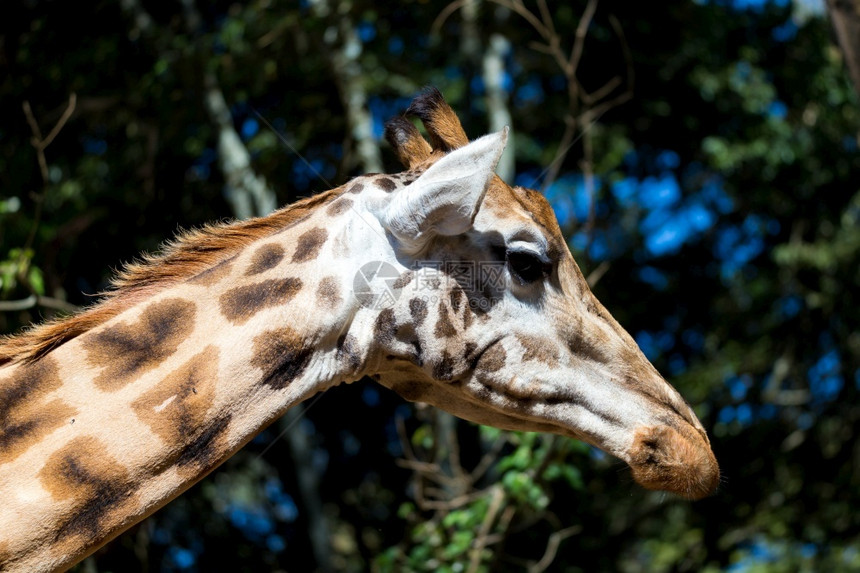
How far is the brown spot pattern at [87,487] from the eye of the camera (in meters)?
2.97

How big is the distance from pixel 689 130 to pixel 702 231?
1461 mm

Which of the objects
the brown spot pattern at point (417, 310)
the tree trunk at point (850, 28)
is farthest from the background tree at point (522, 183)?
the brown spot pattern at point (417, 310)

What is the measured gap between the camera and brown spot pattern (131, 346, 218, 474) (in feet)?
10.2

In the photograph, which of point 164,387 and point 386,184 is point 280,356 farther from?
point 386,184

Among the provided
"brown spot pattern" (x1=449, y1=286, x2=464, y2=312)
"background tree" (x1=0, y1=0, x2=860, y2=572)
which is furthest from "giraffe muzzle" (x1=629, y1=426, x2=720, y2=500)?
"background tree" (x1=0, y1=0, x2=860, y2=572)

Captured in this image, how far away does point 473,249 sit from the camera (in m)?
3.49

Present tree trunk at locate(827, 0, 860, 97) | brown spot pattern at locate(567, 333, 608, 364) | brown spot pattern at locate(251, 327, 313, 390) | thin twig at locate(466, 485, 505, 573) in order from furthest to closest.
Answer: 1. thin twig at locate(466, 485, 505, 573)
2. tree trunk at locate(827, 0, 860, 97)
3. brown spot pattern at locate(567, 333, 608, 364)
4. brown spot pattern at locate(251, 327, 313, 390)

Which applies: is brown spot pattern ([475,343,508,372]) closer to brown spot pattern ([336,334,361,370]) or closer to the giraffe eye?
the giraffe eye

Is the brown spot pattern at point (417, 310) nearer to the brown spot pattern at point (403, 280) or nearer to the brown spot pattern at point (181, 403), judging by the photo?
the brown spot pattern at point (403, 280)

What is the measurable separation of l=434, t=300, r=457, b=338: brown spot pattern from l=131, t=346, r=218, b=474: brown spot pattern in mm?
784

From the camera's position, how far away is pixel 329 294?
3334 mm

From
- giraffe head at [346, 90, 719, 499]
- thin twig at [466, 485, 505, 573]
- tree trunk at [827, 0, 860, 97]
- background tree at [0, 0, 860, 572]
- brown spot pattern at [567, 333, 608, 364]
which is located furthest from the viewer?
background tree at [0, 0, 860, 572]

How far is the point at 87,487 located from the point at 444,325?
130cm

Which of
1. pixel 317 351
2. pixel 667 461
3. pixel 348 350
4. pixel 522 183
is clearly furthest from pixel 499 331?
pixel 522 183
